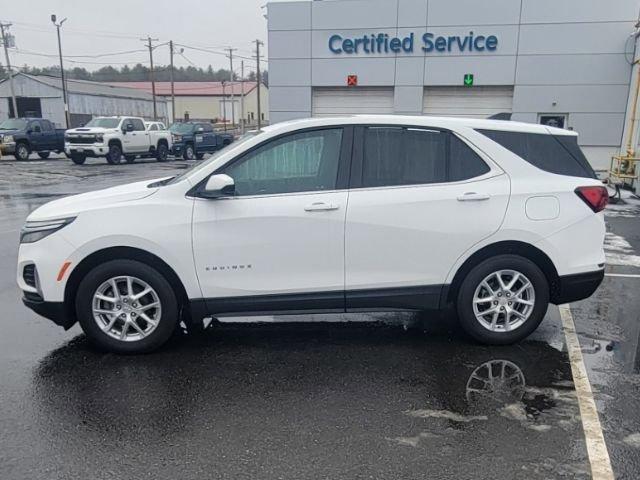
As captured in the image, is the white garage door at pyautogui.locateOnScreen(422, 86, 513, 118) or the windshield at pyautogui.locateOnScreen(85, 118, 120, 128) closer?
the white garage door at pyautogui.locateOnScreen(422, 86, 513, 118)

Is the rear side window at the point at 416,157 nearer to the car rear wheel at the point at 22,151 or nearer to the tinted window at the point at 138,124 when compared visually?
the tinted window at the point at 138,124

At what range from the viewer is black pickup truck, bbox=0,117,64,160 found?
86.9ft

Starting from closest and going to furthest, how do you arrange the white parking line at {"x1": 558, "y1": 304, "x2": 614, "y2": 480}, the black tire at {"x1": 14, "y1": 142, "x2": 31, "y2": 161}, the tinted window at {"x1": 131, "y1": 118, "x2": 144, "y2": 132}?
1. the white parking line at {"x1": 558, "y1": 304, "x2": 614, "y2": 480}
2. the tinted window at {"x1": 131, "y1": 118, "x2": 144, "y2": 132}
3. the black tire at {"x1": 14, "y1": 142, "x2": 31, "y2": 161}

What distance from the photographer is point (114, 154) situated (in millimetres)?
25578

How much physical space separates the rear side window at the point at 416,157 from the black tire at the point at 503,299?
2.47ft

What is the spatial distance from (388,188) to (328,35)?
16.0 m

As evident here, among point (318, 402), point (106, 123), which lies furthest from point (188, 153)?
point (318, 402)

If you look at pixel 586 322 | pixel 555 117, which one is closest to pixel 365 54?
pixel 555 117

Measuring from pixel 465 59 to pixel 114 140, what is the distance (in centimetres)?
1617

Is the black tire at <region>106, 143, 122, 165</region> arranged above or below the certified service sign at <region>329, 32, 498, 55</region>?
below

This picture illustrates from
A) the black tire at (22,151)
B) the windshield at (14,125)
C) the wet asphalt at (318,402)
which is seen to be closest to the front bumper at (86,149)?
the black tire at (22,151)

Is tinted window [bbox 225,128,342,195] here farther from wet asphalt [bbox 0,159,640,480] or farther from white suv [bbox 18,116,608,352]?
wet asphalt [bbox 0,159,640,480]

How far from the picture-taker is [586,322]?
17.0ft

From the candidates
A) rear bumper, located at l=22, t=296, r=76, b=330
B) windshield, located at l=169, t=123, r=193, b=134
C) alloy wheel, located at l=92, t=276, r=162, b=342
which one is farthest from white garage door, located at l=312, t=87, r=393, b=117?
rear bumper, located at l=22, t=296, r=76, b=330
